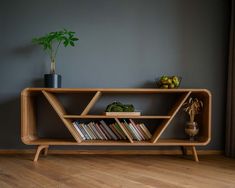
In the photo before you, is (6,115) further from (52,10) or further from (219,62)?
(219,62)

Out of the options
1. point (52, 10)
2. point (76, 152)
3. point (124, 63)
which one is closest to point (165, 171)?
point (76, 152)

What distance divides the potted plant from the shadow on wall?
488 mm

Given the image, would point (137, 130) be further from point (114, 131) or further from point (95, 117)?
point (95, 117)

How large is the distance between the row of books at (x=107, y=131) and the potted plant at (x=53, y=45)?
43cm

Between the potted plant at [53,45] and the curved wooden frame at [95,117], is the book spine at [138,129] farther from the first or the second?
the potted plant at [53,45]

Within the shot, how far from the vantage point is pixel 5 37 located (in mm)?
2223

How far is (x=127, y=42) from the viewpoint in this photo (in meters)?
2.24

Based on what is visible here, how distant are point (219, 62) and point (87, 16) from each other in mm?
1429

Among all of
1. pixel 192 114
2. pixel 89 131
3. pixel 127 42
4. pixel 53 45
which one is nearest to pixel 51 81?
pixel 53 45

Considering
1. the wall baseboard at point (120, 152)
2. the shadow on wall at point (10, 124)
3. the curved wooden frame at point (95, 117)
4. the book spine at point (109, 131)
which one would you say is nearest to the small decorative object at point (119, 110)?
the curved wooden frame at point (95, 117)

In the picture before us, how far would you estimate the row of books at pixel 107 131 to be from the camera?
6.50 ft

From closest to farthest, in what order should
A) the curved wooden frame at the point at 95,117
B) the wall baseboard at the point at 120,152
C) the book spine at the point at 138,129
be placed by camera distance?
the curved wooden frame at the point at 95,117
the book spine at the point at 138,129
the wall baseboard at the point at 120,152

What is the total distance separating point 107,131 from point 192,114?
806 mm

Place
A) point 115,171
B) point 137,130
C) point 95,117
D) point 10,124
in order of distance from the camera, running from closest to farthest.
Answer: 1. point 115,171
2. point 95,117
3. point 137,130
4. point 10,124
